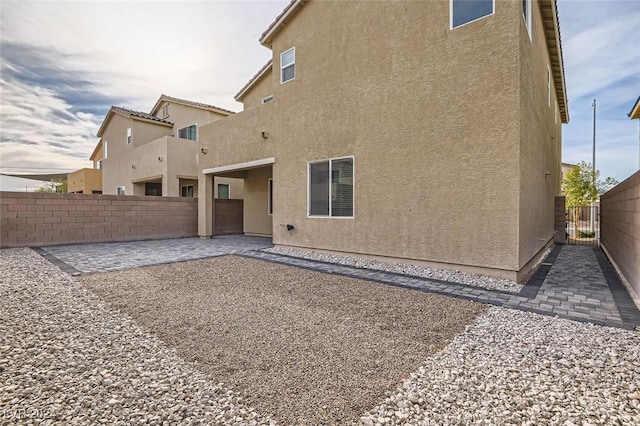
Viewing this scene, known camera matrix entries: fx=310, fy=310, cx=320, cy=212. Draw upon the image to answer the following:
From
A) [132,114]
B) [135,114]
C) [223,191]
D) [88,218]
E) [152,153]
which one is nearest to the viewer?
[88,218]

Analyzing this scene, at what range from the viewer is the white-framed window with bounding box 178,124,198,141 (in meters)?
19.6

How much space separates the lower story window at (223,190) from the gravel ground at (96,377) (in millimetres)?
14523

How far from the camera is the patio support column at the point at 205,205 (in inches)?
568

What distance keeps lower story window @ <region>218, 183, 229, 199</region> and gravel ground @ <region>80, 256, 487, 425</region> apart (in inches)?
481

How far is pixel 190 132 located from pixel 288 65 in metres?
11.7

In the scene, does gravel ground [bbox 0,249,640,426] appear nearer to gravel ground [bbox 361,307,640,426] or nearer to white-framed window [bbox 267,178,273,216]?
gravel ground [bbox 361,307,640,426]

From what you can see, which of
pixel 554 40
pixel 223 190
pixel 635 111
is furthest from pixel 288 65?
pixel 635 111

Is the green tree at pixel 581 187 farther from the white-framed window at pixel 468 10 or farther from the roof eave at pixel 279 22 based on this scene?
the roof eave at pixel 279 22

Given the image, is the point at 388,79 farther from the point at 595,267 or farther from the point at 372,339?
the point at 595,267

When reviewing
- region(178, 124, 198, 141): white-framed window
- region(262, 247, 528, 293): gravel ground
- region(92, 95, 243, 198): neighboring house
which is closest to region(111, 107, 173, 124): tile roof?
region(92, 95, 243, 198): neighboring house

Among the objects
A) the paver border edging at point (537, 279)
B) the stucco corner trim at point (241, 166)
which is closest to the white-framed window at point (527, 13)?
the paver border edging at point (537, 279)

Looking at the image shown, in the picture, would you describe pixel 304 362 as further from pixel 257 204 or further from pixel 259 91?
pixel 259 91

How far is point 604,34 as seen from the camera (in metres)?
12.2

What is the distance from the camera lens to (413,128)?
7.43 metres
